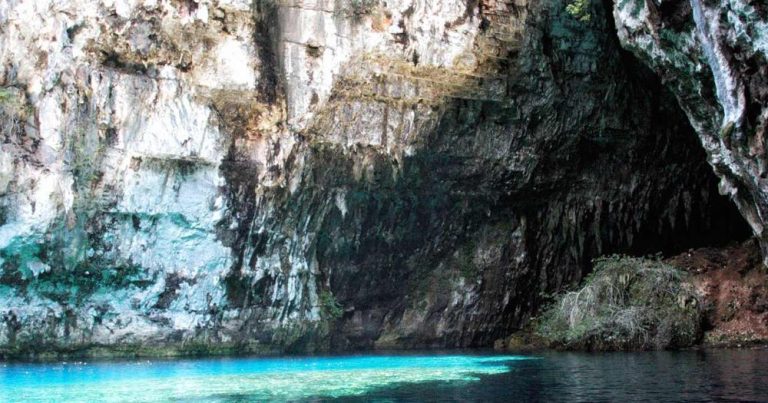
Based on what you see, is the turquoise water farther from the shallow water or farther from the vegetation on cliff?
the vegetation on cliff

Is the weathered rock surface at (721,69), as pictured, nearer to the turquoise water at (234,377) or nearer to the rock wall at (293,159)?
the rock wall at (293,159)

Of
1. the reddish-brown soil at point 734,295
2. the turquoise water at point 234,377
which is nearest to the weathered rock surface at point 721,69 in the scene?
the reddish-brown soil at point 734,295

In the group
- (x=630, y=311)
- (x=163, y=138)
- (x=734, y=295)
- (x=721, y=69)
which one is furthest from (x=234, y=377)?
(x=734, y=295)

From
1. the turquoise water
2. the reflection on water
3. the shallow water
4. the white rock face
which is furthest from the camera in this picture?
the white rock face

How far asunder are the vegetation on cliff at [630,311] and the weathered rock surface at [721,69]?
3200 millimetres

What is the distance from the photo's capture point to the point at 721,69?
1391cm

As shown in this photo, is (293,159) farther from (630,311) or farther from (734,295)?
(734,295)

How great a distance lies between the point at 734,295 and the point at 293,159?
11759 mm

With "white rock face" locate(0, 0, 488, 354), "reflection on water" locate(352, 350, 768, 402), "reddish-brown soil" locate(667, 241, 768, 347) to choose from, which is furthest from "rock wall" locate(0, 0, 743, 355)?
"reflection on water" locate(352, 350, 768, 402)

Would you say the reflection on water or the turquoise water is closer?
the reflection on water

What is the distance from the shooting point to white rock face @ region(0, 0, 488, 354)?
64.1 feet

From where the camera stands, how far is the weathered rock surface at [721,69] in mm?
13406

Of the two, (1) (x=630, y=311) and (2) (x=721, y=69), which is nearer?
(2) (x=721, y=69)

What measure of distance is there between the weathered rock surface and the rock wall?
529cm
